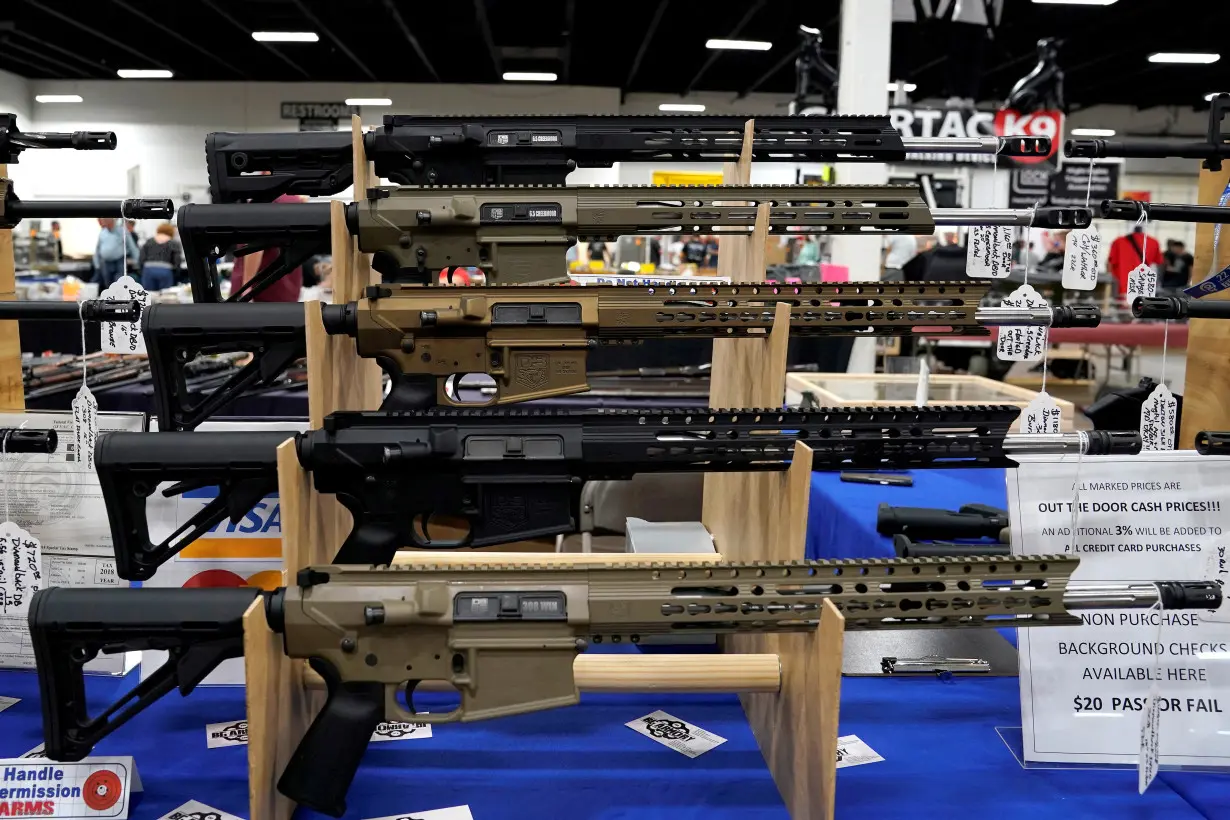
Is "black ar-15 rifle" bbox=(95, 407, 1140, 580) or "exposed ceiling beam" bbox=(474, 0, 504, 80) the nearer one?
"black ar-15 rifle" bbox=(95, 407, 1140, 580)

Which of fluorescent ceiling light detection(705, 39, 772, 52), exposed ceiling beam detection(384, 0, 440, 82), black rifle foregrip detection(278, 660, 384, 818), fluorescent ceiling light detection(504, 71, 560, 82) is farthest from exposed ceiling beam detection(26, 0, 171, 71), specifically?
black rifle foregrip detection(278, 660, 384, 818)

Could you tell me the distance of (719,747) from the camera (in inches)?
61.5

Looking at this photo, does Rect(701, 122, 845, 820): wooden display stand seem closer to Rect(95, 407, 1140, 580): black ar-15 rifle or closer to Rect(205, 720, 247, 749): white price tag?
Rect(95, 407, 1140, 580): black ar-15 rifle

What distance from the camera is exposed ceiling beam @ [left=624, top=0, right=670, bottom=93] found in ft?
30.0

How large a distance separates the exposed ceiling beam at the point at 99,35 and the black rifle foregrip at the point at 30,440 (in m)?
9.67

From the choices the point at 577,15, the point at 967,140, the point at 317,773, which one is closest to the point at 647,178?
the point at 577,15

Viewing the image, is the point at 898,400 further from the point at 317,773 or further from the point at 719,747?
the point at 317,773

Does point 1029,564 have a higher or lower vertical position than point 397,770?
higher

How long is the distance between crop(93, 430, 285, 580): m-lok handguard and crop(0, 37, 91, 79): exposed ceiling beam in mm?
12473

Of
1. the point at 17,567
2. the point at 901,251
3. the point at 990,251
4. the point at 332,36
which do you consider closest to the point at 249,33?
the point at 332,36

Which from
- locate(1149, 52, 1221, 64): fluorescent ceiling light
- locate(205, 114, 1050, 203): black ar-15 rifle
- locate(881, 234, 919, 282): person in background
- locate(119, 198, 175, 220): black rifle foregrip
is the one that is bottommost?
locate(119, 198, 175, 220): black rifle foregrip

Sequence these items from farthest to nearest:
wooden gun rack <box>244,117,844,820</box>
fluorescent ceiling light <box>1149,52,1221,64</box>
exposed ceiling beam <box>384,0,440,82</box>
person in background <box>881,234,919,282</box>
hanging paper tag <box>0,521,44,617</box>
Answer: fluorescent ceiling light <box>1149,52,1221,64</box>, exposed ceiling beam <box>384,0,440,82</box>, person in background <box>881,234,919,282</box>, hanging paper tag <box>0,521,44,617</box>, wooden gun rack <box>244,117,844,820</box>

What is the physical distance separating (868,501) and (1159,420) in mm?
779

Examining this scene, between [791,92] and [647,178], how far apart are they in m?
3.09
